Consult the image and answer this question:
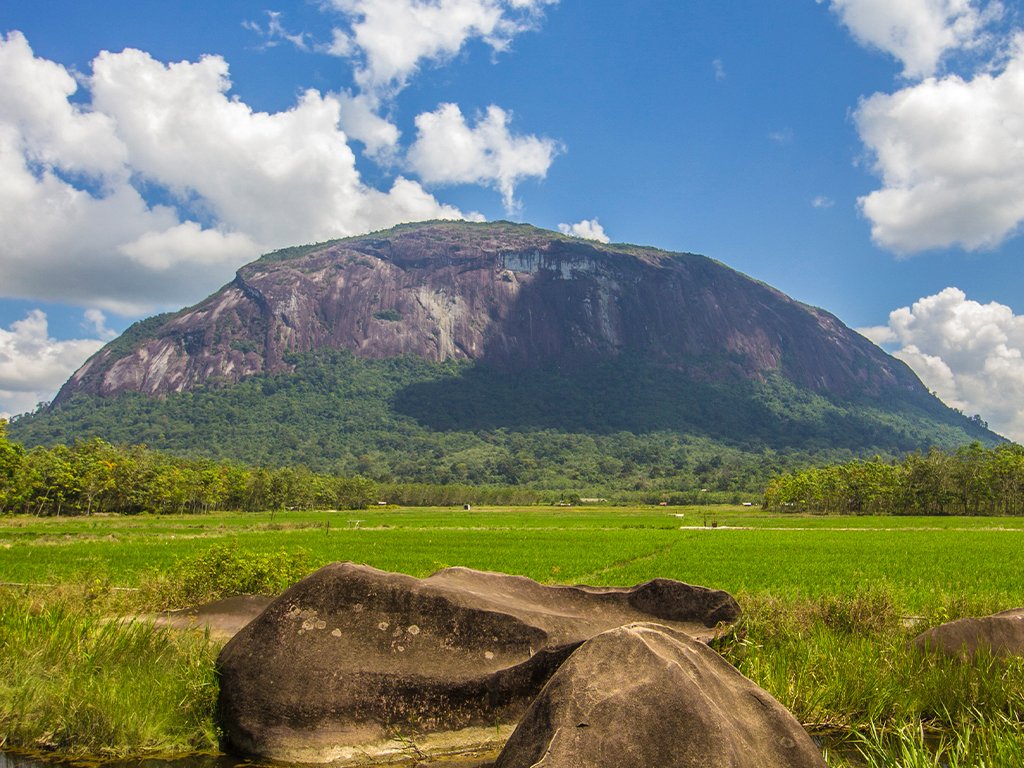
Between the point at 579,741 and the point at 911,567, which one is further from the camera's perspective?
the point at 911,567

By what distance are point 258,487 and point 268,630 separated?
365 feet

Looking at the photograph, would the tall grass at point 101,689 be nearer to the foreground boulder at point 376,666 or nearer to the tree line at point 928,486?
the foreground boulder at point 376,666

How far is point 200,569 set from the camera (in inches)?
504

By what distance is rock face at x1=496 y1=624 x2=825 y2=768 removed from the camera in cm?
353

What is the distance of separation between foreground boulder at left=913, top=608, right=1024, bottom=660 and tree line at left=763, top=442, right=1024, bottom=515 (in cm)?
9906

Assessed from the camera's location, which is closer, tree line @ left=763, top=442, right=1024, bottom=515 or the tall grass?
the tall grass

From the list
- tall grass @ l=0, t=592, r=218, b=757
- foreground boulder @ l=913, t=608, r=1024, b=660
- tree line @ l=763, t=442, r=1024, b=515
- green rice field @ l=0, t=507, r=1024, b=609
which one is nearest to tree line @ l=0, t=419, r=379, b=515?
green rice field @ l=0, t=507, r=1024, b=609

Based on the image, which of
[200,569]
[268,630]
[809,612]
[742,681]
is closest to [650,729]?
[742,681]

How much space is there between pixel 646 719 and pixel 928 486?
10920 centimetres

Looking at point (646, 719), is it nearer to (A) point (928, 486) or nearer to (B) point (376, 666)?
(B) point (376, 666)

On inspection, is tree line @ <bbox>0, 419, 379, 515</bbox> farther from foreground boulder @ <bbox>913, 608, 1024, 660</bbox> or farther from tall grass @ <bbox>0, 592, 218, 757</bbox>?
foreground boulder @ <bbox>913, 608, 1024, 660</bbox>

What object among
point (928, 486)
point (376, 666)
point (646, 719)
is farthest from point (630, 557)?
point (928, 486)

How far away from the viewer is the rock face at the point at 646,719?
11.6ft

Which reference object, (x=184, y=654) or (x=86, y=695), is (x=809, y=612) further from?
(x=86, y=695)
